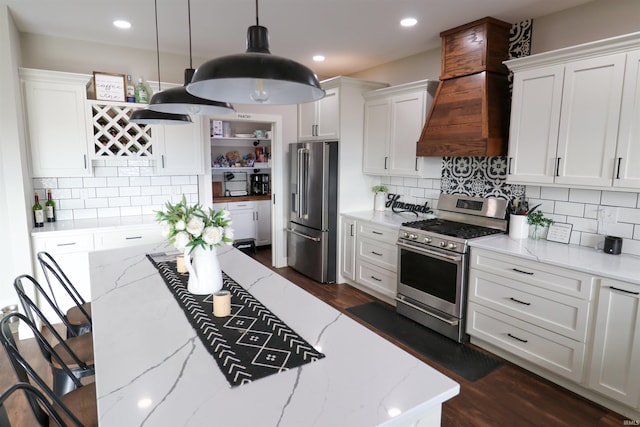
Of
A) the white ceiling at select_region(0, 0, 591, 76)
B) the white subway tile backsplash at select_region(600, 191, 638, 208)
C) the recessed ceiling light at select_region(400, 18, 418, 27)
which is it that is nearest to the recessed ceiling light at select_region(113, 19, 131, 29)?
the white ceiling at select_region(0, 0, 591, 76)

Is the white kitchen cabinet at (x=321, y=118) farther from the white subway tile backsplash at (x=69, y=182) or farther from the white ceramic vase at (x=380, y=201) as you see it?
the white subway tile backsplash at (x=69, y=182)

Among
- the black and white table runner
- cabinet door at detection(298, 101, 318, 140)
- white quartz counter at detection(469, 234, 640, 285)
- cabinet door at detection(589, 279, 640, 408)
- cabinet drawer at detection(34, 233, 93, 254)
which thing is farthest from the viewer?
cabinet door at detection(298, 101, 318, 140)

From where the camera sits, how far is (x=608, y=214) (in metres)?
2.71

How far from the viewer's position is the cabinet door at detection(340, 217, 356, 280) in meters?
4.34

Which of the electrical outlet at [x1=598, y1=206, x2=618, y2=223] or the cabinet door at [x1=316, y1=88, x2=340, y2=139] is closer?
the electrical outlet at [x1=598, y1=206, x2=618, y2=223]

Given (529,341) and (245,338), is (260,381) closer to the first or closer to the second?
(245,338)

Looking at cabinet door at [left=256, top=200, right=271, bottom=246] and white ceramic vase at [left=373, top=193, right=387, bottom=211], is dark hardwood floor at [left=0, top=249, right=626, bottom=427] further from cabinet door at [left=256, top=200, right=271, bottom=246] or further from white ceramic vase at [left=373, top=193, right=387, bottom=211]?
cabinet door at [left=256, top=200, right=271, bottom=246]

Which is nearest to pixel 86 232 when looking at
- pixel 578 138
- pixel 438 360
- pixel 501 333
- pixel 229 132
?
pixel 229 132

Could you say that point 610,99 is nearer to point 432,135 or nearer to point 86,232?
point 432,135

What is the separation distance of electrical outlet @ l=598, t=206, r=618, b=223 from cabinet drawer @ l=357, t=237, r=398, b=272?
1.69 meters

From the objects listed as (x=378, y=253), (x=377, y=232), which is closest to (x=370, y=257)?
(x=378, y=253)

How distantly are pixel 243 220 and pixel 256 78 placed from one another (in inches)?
197

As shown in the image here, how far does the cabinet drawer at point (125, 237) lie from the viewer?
360 centimetres

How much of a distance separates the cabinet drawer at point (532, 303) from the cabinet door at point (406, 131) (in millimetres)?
1388
